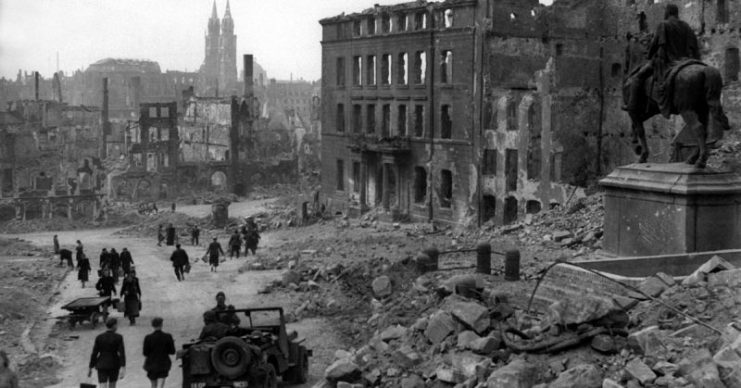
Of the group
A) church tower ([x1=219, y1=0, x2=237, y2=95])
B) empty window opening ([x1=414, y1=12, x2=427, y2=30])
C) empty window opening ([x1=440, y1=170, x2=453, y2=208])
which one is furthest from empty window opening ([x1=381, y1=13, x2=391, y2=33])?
church tower ([x1=219, y1=0, x2=237, y2=95])

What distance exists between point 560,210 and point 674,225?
1789 cm

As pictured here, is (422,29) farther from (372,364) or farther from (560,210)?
(372,364)

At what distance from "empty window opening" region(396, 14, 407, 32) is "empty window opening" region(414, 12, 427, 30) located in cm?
98

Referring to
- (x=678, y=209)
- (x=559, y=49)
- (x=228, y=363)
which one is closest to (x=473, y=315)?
(x=678, y=209)

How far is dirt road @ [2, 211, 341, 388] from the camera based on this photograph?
1653 centimetres

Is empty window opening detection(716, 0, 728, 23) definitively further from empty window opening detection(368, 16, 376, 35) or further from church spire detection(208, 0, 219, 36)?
church spire detection(208, 0, 219, 36)

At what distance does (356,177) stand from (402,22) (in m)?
8.58

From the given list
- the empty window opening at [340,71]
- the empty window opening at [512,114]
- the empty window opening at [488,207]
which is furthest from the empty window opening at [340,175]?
the empty window opening at [512,114]

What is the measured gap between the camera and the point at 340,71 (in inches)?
1841

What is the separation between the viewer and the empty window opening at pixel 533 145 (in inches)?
1350

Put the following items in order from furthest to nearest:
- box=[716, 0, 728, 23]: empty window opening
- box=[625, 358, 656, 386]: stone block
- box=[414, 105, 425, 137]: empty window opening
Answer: box=[414, 105, 425, 137]: empty window opening, box=[716, 0, 728, 23]: empty window opening, box=[625, 358, 656, 386]: stone block

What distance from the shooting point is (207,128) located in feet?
253

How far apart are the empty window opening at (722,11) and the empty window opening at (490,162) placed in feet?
36.6

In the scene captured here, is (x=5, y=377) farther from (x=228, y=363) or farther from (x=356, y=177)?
(x=356, y=177)
